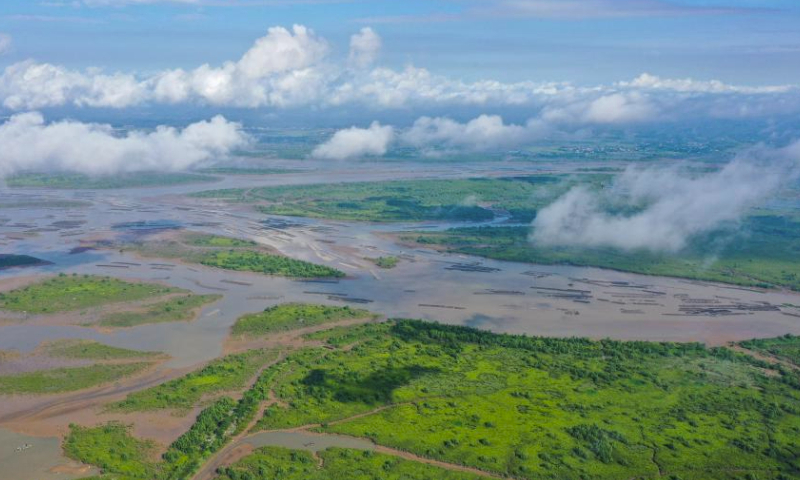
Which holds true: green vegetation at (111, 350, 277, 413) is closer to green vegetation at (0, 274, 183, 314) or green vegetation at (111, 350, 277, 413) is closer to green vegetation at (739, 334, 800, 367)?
green vegetation at (0, 274, 183, 314)

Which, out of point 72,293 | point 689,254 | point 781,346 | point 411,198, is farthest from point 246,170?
point 781,346

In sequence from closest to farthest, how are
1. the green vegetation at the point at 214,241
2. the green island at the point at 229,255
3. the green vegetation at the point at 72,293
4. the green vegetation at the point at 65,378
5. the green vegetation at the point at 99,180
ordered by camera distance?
the green vegetation at the point at 65,378, the green vegetation at the point at 72,293, the green island at the point at 229,255, the green vegetation at the point at 214,241, the green vegetation at the point at 99,180

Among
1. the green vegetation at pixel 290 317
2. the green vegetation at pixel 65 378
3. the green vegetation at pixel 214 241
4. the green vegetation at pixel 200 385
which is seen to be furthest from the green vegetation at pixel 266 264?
the green vegetation at pixel 65 378

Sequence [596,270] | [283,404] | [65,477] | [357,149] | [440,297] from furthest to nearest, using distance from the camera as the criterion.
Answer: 1. [357,149]
2. [596,270]
3. [440,297]
4. [283,404]
5. [65,477]

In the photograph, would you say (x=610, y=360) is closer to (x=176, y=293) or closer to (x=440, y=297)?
(x=440, y=297)

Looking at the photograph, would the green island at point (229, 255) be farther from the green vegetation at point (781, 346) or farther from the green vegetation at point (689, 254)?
the green vegetation at point (781, 346)

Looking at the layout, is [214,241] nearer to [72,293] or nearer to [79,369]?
[72,293]

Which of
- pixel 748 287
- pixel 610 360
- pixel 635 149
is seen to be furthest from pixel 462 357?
pixel 635 149
